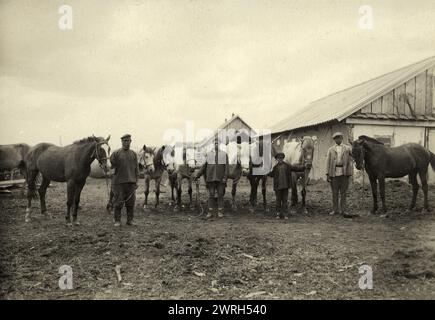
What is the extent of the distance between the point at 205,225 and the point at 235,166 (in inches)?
109

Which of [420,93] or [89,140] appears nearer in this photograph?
[89,140]

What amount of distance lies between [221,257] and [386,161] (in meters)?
7.05

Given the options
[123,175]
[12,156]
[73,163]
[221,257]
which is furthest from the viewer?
[12,156]

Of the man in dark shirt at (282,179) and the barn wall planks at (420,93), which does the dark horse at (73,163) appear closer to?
the man in dark shirt at (282,179)

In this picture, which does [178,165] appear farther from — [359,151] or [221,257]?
[221,257]

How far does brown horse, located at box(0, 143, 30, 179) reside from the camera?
15.2 meters

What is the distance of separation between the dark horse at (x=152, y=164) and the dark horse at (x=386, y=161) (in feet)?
19.5

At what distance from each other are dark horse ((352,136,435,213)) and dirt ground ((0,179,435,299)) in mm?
1202

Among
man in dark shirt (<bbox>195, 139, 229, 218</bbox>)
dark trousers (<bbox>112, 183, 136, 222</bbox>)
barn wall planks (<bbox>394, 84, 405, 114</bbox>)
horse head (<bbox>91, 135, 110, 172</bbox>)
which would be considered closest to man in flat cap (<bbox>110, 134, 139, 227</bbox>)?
dark trousers (<bbox>112, 183, 136, 222</bbox>)

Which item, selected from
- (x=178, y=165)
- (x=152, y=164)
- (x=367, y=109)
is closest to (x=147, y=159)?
(x=152, y=164)

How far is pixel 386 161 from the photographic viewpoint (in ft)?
36.1

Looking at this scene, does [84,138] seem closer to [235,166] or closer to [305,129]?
[235,166]
